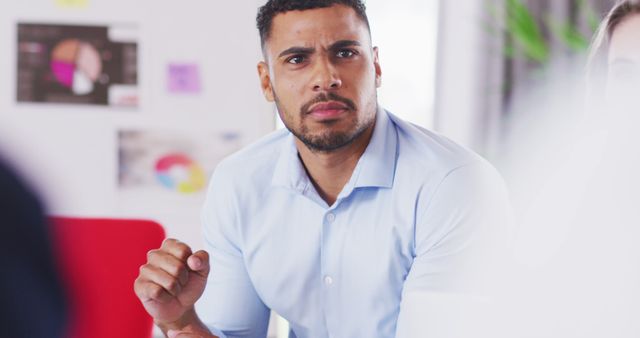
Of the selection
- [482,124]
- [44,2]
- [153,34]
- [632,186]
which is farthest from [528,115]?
[632,186]

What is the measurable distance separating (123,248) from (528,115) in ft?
6.97

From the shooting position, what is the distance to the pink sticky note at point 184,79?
278 cm

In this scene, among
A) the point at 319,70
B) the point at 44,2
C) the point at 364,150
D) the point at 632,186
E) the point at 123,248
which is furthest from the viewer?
the point at 44,2

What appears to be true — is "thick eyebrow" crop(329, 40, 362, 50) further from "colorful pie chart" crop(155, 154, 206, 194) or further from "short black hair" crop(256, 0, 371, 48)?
"colorful pie chart" crop(155, 154, 206, 194)

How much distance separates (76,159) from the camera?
276cm

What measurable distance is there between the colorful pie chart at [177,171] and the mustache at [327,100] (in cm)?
157

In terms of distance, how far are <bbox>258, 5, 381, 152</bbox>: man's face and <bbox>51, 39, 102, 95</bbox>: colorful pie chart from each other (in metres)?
1.65

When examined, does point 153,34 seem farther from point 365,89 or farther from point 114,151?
point 365,89

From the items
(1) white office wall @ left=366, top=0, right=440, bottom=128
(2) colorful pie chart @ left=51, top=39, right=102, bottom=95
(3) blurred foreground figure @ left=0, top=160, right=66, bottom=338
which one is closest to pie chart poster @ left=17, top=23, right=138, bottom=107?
(2) colorful pie chart @ left=51, top=39, right=102, bottom=95

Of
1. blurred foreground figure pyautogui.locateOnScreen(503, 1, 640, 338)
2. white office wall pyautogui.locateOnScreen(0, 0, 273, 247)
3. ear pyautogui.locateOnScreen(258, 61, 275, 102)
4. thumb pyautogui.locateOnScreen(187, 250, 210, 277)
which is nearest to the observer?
blurred foreground figure pyautogui.locateOnScreen(503, 1, 640, 338)

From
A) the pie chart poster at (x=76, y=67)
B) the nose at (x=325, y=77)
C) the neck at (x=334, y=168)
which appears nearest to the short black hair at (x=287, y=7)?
the nose at (x=325, y=77)

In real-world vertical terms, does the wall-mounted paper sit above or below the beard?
below

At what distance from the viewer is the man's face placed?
129cm

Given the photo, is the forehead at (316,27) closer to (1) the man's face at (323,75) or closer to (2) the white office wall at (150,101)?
(1) the man's face at (323,75)
